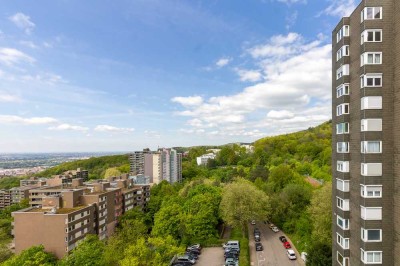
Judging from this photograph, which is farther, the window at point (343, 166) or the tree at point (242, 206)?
the tree at point (242, 206)

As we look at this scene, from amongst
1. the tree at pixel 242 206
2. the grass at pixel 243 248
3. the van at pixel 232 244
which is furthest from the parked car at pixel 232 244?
the tree at pixel 242 206

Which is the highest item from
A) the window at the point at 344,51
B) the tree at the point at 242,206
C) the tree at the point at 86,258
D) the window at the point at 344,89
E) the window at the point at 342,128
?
the window at the point at 344,51

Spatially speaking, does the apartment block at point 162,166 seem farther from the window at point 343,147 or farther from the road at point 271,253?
the window at point 343,147

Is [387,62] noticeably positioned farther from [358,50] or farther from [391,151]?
[391,151]

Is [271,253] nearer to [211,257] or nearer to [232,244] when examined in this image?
[232,244]

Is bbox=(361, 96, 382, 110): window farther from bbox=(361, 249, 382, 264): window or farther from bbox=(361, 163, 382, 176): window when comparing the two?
→ bbox=(361, 249, 382, 264): window

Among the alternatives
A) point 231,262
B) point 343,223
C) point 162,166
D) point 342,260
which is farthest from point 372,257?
point 162,166
